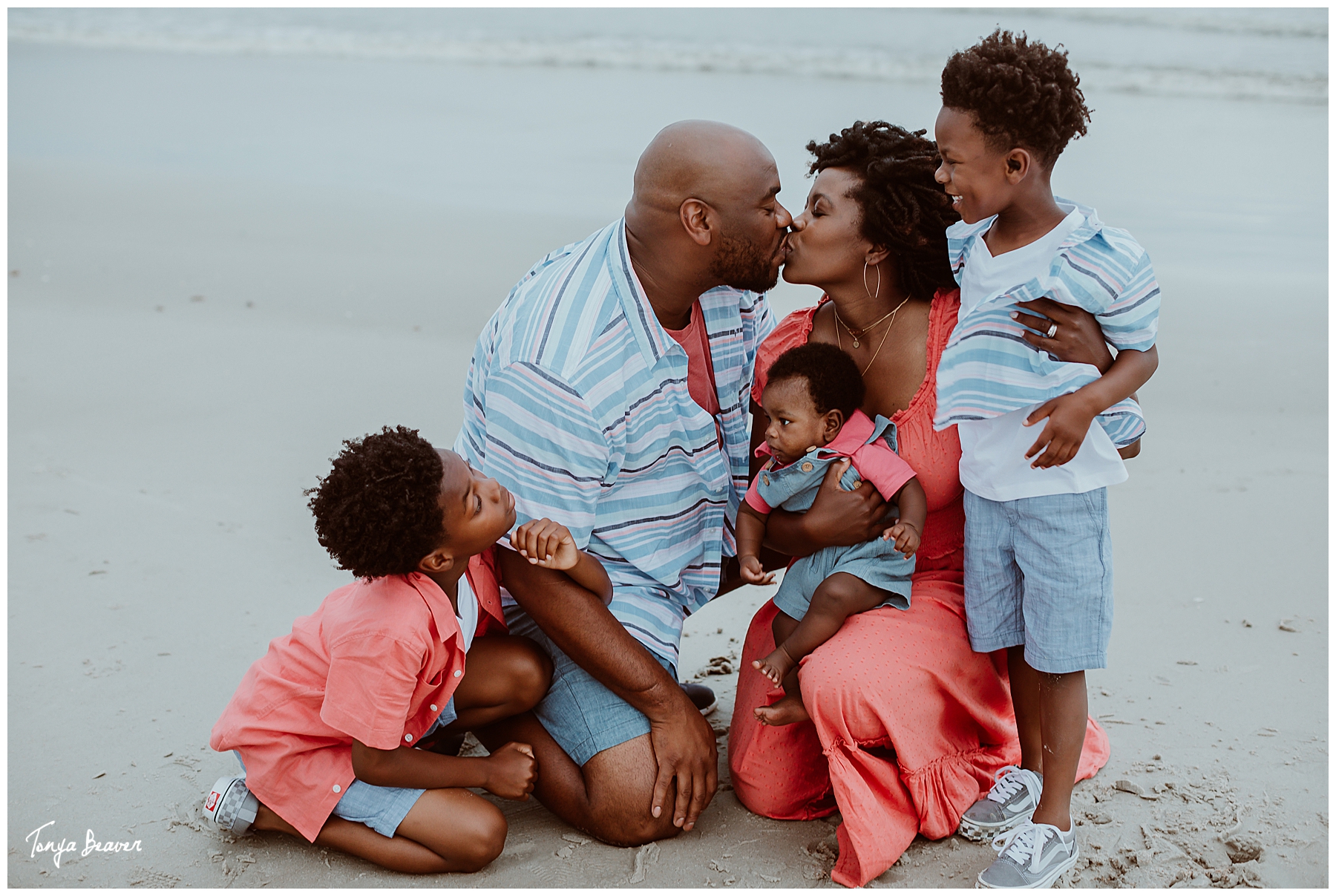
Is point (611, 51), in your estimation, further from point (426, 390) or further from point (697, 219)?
point (697, 219)

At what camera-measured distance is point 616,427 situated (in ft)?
9.21

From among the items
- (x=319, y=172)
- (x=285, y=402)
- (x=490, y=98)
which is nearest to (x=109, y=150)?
(x=319, y=172)

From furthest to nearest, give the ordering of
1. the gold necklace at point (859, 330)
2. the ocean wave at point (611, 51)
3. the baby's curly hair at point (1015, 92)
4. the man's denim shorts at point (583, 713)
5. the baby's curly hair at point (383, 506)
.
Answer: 1. the ocean wave at point (611, 51)
2. the gold necklace at point (859, 330)
3. the man's denim shorts at point (583, 713)
4. the baby's curly hair at point (1015, 92)
5. the baby's curly hair at point (383, 506)

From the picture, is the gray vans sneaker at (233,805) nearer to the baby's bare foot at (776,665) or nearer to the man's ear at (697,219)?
the baby's bare foot at (776,665)

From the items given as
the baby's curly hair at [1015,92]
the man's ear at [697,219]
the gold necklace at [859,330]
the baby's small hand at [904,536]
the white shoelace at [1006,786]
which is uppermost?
the baby's curly hair at [1015,92]

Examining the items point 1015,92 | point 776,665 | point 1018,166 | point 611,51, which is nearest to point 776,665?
point 776,665

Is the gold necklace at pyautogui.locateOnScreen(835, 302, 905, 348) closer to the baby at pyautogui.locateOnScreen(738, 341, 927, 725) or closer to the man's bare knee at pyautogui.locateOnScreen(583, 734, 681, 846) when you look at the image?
the baby at pyautogui.locateOnScreen(738, 341, 927, 725)

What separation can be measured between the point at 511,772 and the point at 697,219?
53.9 inches

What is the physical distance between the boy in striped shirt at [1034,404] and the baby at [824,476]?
7.4 inches

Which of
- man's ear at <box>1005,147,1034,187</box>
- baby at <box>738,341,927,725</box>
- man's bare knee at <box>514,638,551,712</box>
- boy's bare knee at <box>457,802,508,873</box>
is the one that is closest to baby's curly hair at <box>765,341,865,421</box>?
baby at <box>738,341,927,725</box>

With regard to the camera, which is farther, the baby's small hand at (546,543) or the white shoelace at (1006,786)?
the white shoelace at (1006,786)

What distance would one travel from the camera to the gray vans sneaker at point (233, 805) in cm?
263

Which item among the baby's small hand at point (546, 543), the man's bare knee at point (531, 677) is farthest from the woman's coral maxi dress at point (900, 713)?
the baby's small hand at point (546, 543)

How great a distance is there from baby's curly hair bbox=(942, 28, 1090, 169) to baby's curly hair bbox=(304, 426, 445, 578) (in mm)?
1364
